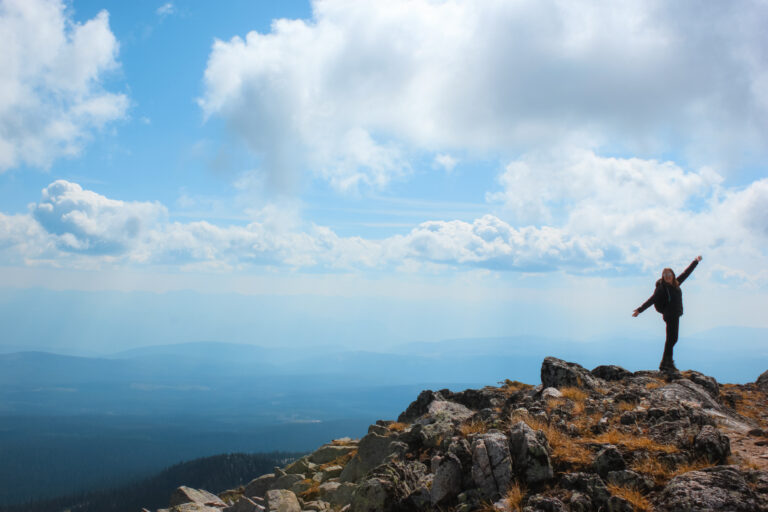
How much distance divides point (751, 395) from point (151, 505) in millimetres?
157987

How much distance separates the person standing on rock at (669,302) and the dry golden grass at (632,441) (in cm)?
999

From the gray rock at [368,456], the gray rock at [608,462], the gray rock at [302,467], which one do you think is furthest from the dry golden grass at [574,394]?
the gray rock at [302,467]

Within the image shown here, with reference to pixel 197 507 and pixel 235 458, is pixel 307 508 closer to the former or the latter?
pixel 197 507

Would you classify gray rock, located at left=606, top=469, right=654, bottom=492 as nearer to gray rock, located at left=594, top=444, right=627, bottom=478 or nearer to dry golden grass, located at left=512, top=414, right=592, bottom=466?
gray rock, located at left=594, top=444, right=627, bottom=478

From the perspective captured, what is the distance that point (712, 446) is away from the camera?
944 centimetres

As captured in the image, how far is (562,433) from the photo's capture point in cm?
1191

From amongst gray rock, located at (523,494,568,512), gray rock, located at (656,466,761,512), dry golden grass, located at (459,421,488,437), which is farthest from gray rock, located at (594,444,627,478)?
dry golden grass, located at (459,421,488,437)

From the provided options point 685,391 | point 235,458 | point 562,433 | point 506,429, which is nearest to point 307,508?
point 506,429

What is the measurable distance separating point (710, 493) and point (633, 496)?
4.13ft

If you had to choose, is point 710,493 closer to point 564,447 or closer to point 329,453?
point 564,447

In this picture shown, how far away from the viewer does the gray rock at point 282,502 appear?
562 inches

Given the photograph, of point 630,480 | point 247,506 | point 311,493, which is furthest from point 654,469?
point 247,506

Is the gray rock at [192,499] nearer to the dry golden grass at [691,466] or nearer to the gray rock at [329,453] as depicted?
the gray rock at [329,453]

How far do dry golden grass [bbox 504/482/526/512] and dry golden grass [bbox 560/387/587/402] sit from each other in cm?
674
